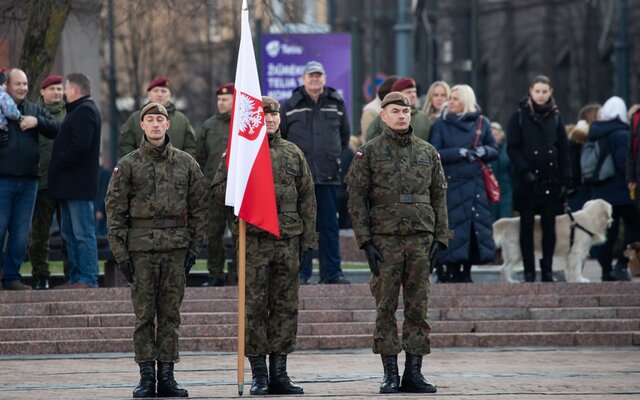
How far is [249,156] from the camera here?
473 inches

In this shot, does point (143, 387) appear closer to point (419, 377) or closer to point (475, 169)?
point (419, 377)

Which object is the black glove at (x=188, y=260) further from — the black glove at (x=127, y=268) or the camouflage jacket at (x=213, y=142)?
the camouflage jacket at (x=213, y=142)

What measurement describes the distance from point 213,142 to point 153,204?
16.6 feet

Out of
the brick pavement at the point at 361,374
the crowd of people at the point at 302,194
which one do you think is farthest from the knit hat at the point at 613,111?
the brick pavement at the point at 361,374

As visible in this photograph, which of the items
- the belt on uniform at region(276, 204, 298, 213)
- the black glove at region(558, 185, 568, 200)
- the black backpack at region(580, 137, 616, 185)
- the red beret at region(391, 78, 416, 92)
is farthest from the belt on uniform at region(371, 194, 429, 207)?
the black backpack at region(580, 137, 616, 185)

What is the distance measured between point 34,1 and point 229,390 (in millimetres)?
8593

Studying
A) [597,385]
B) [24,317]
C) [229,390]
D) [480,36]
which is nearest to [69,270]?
[24,317]

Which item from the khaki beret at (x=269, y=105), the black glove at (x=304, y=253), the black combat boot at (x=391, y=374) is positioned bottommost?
the black combat boot at (x=391, y=374)

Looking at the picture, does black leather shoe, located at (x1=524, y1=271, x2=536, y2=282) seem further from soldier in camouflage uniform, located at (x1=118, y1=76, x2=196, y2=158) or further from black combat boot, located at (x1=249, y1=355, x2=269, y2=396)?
black combat boot, located at (x1=249, y1=355, x2=269, y2=396)

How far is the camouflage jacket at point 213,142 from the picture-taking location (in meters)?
16.9

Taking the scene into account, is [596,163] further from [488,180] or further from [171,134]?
[171,134]

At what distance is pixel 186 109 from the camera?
50.5m

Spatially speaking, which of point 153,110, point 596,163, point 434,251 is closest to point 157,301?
point 153,110

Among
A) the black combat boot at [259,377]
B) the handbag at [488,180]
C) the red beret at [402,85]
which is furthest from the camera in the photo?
the handbag at [488,180]
